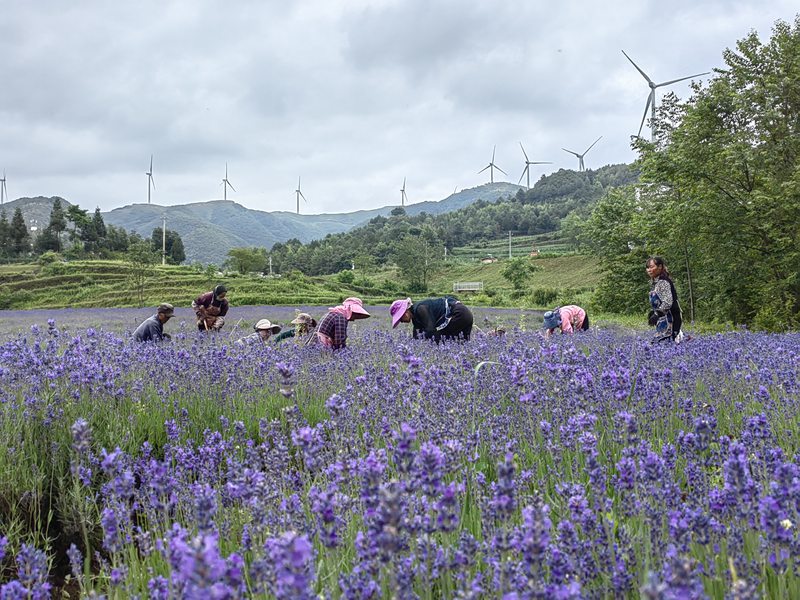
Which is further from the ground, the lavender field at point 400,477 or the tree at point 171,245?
the tree at point 171,245

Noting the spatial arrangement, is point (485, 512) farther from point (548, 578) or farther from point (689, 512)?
point (689, 512)

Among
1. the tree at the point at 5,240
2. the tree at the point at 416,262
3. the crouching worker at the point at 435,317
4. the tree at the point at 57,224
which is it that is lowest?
the crouching worker at the point at 435,317

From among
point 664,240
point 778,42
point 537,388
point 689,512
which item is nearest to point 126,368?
point 537,388

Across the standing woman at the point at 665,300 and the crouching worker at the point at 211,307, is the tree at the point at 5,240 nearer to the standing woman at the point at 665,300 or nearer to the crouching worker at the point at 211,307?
the crouching worker at the point at 211,307

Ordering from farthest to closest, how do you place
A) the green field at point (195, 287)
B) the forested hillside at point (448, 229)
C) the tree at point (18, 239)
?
the forested hillside at point (448, 229) → the tree at point (18, 239) → the green field at point (195, 287)

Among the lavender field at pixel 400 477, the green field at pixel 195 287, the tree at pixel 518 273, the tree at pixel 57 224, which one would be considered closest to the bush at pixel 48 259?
the green field at pixel 195 287

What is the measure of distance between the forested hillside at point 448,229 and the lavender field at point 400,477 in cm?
5329

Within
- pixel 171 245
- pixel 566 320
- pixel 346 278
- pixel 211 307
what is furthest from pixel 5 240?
pixel 566 320

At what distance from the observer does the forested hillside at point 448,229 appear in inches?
3039

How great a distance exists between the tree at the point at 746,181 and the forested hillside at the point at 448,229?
137 feet

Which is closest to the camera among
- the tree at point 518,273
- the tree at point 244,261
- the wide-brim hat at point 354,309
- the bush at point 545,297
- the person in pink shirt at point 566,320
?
the wide-brim hat at point 354,309

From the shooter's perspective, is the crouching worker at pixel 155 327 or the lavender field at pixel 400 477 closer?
the lavender field at pixel 400 477

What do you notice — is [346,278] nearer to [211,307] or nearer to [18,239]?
[211,307]

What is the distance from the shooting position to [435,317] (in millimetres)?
7543
